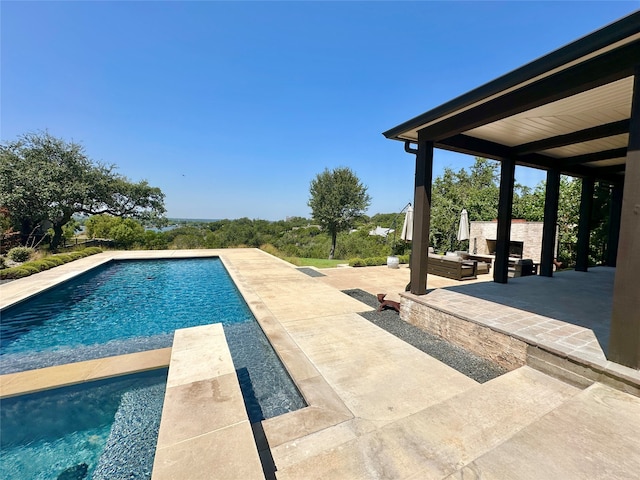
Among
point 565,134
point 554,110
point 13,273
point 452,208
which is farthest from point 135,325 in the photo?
point 452,208

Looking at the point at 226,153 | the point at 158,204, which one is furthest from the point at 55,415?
the point at 226,153

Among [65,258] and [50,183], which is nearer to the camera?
[65,258]

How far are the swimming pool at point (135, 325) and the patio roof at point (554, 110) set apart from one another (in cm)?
439

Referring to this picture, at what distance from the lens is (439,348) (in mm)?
3934

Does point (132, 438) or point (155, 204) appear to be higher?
Result: point (155, 204)

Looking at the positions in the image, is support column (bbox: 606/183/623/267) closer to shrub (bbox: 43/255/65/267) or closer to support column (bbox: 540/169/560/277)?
support column (bbox: 540/169/560/277)

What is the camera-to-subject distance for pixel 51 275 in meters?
8.71

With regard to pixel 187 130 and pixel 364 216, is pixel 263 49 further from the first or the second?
pixel 364 216

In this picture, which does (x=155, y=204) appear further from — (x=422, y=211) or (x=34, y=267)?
(x=422, y=211)

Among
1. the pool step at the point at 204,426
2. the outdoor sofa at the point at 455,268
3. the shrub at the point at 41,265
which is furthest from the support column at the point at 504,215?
the shrub at the point at 41,265

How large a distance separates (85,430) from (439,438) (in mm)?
3405

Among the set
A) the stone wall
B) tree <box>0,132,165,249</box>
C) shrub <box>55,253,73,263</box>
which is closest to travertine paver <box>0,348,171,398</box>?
the stone wall

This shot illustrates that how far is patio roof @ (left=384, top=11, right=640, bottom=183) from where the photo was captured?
8.14 feet

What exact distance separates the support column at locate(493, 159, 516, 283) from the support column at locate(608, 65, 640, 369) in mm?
3570
